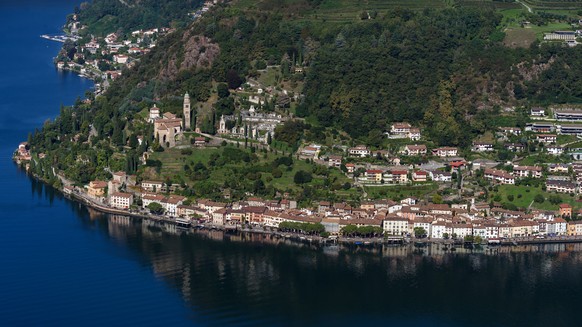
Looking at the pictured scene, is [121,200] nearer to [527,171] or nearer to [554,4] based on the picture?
[527,171]

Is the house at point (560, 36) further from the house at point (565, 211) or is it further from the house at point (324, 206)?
the house at point (324, 206)

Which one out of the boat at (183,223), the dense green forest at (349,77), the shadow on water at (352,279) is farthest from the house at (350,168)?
the boat at (183,223)

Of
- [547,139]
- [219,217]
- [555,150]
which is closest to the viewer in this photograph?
[219,217]

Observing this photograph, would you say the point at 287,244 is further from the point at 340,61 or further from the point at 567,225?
the point at 340,61

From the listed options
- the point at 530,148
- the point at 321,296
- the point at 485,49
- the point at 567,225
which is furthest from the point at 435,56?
the point at 321,296

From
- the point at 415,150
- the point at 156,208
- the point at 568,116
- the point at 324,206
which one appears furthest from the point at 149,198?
the point at 568,116

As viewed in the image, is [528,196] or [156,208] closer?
[156,208]
